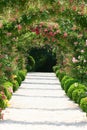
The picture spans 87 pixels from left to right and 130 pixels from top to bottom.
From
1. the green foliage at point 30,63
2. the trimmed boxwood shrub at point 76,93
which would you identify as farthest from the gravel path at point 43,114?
the green foliage at point 30,63

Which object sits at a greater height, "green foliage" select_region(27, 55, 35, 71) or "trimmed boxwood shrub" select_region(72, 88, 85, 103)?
"trimmed boxwood shrub" select_region(72, 88, 85, 103)

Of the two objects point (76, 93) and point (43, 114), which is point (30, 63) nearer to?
point (76, 93)

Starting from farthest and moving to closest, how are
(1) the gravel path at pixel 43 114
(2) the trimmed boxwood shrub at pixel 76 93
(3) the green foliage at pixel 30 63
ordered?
1. (3) the green foliage at pixel 30 63
2. (2) the trimmed boxwood shrub at pixel 76 93
3. (1) the gravel path at pixel 43 114

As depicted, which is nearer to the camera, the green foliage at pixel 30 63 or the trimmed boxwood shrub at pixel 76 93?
the trimmed boxwood shrub at pixel 76 93

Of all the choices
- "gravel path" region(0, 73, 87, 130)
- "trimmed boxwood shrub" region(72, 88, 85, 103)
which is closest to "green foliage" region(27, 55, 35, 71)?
"gravel path" region(0, 73, 87, 130)

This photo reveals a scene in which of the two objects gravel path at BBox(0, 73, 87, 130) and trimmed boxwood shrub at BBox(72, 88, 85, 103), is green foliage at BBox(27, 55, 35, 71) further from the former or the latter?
trimmed boxwood shrub at BBox(72, 88, 85, 103)

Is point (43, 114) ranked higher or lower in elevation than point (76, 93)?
higher

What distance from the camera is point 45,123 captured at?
11.0 metres

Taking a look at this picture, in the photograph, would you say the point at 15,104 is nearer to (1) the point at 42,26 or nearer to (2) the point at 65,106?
(2) the point at 65,106

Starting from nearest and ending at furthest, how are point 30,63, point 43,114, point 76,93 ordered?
point 43,114
point 76,93
point 30,63

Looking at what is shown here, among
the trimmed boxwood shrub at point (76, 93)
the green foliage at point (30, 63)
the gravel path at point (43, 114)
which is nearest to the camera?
the gravel path at point (43, 114)

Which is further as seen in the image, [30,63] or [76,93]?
[30,63]

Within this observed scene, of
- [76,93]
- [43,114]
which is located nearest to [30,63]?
[76,93]

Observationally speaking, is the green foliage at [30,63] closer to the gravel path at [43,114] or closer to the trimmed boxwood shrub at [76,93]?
the gravel path at [43,114]
